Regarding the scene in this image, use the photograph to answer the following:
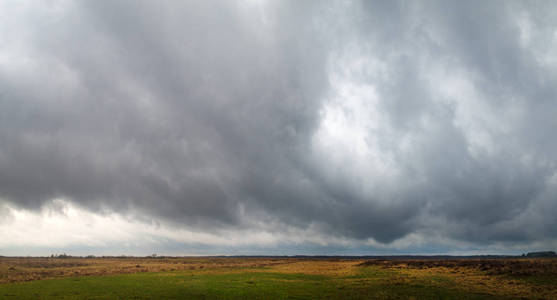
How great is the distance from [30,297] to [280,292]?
32900mm

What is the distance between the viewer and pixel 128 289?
159 ft

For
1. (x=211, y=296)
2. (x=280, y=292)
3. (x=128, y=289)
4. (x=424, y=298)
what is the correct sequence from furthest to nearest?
(x=128, y=289) < (x=280, y=292) < (x=211, y=296) < (x=424, y=298)

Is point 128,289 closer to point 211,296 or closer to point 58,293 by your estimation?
point 58,293

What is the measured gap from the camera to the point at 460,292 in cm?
4116

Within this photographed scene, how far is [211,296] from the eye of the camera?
40750mm

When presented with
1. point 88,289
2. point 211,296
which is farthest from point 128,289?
point 211,296

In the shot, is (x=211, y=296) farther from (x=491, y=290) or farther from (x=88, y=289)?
(x=491, y=290)

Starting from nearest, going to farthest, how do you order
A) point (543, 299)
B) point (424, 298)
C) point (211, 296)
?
point (543, 299)
point (424, 298)
point (211, 296)

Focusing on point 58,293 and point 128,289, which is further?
point 128,289

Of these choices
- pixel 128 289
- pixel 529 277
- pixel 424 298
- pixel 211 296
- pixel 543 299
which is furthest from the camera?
pixel 529 277

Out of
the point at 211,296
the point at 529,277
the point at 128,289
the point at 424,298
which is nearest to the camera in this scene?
the point at 424,298

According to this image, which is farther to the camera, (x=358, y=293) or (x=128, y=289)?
(x=128, y=289)

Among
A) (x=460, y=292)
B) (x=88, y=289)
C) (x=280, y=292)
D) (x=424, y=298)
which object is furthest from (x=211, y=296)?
(x=460, y=292)

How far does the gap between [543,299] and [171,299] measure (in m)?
42.1
